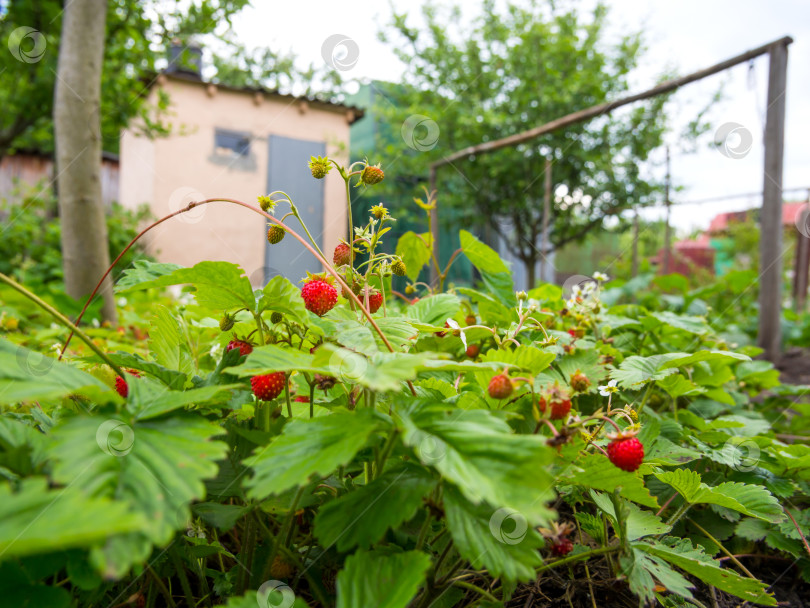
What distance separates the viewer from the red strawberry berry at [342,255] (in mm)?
706

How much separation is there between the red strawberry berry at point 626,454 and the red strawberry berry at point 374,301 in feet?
1.20

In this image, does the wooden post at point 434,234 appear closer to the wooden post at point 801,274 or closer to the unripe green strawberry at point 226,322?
the unripe green strawberry at point 226,322

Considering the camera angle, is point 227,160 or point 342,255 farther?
point 227,160

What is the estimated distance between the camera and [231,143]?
7.25 m

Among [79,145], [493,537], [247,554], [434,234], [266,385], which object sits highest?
[79,145]

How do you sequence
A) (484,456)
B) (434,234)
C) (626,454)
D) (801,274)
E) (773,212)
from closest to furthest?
(484,456)
(626,454)
(773,212)
(434,234)
(801,274)

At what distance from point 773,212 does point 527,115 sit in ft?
19.6

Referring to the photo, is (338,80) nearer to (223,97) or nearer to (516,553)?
(223,97)

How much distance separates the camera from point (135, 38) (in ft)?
12.0

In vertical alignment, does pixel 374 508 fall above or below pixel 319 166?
below

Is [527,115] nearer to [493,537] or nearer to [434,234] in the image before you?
[434,234]

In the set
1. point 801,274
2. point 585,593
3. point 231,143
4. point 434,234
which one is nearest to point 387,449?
point 585,593

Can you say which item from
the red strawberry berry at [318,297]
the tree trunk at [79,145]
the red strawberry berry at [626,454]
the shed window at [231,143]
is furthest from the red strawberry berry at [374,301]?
the shed window at [231,143]

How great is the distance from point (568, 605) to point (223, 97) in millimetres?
7624
